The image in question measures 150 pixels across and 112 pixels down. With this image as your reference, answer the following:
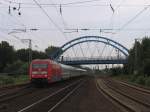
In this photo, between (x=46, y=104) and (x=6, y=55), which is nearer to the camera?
(x=46, y=104)

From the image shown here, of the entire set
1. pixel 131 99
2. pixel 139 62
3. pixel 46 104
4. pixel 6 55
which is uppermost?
pixel 6 55

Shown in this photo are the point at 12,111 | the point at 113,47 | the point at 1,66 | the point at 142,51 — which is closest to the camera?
the point at 12,111

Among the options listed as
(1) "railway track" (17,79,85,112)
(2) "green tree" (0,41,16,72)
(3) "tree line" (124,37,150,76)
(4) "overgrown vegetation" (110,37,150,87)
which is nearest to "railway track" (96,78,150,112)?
(1) "railway track" (17,79,85,112)

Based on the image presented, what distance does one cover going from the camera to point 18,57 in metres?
144

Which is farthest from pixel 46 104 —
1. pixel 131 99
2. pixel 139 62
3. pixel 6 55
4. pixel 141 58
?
pixel 6 55

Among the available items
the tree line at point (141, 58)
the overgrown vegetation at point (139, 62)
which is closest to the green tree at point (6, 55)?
the overgrown vegetation at point (139, 62)

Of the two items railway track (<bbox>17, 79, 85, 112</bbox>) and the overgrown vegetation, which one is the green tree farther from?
Answer: railway track (<bbox>17, 79, 85, 112</bbox>)

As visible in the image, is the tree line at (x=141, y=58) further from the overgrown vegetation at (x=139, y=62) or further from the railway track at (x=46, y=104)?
the railway track at (x=46, y=104)

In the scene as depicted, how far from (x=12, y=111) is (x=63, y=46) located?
112470 millimetres

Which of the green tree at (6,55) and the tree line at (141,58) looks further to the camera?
the green tree at (6,55)

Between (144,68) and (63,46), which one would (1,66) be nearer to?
(63,46)

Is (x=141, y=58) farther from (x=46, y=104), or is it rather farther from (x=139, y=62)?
(x=46, y=104)

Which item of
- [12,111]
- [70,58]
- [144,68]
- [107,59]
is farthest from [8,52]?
[12,111]

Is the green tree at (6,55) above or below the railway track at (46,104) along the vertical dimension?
above
